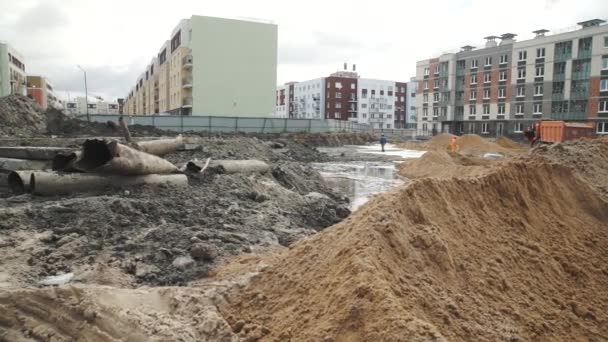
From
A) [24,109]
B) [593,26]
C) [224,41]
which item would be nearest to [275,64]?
[224,41]

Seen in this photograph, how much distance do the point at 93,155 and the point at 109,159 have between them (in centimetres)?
41

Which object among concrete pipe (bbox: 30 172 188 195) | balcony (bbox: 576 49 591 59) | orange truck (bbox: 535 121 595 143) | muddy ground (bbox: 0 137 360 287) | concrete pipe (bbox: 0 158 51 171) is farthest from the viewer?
balcony (bbox: 576 49 591 59)

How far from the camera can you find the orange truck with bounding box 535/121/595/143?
29.2 meters

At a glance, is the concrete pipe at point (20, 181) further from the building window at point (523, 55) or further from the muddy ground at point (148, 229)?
the building window at point (523, 55)

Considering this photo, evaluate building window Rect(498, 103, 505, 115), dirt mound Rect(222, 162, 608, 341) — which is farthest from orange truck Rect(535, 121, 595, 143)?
building window Rect(498, 103, 505, 115)

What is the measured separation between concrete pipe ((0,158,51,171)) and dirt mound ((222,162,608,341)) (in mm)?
8075

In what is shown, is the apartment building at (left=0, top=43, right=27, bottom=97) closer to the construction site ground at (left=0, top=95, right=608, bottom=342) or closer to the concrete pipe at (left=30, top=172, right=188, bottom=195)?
the concrete pipe at (left=30, top=172, right=188, bottom=195)

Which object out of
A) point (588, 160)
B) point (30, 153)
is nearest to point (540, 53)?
point (588, 160)

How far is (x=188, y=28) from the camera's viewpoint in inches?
2131

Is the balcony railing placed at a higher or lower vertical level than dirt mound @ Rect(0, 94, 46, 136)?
higher

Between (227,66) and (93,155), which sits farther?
(227,66)

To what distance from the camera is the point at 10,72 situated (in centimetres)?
7656

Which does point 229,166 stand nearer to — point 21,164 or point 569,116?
point 21,164

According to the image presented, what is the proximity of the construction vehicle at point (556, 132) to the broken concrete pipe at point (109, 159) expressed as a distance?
26.1m
